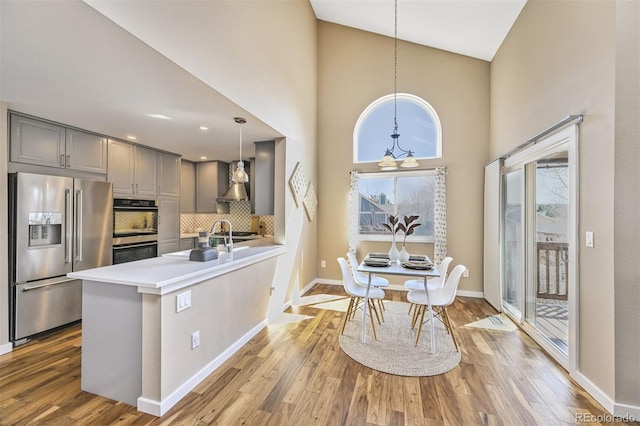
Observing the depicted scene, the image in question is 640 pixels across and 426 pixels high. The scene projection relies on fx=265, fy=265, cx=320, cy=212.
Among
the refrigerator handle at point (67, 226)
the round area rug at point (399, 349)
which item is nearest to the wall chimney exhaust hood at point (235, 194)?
the refrigerator handle at point (67, 226)

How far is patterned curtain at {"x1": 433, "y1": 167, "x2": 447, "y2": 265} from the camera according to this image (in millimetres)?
4398

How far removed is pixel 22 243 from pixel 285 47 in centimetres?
368

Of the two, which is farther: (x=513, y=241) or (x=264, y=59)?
(x=513, y=241)

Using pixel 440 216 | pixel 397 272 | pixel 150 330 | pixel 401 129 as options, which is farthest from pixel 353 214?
pixel 150 330

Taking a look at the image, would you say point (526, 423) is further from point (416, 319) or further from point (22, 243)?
point (22, 243)

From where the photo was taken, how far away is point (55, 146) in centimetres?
295

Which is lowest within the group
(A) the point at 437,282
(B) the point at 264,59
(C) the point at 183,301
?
(A) the point at 437,282

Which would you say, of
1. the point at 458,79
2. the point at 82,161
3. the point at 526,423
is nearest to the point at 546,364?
the point at 526,423

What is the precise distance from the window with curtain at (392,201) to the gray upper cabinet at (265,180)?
1724 millimetres

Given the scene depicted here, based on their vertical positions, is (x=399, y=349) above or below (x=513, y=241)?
below

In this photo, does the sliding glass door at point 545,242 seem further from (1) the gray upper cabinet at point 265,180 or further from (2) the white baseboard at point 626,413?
(1) the gray upper cabinet at point 265,180

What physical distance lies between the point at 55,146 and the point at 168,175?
1.58 m

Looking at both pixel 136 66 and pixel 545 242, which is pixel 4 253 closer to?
pixel 136 66

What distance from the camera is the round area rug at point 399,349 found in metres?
2.36
